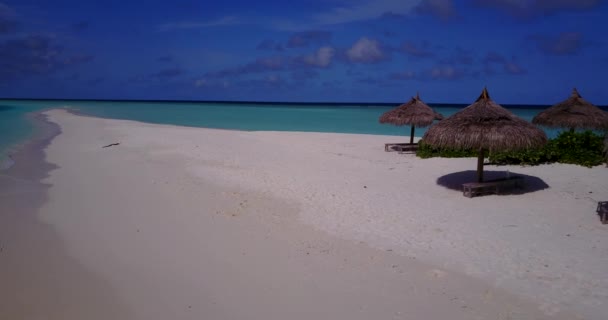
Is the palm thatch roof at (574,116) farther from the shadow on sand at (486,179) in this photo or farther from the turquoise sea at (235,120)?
the turquoise sea at (235,120)

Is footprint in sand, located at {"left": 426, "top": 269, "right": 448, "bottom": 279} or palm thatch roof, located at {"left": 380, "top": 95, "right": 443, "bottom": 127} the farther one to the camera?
palm thatch roof, located at {"left": 380, "top": 95, "right": 443, "bottom": 127}

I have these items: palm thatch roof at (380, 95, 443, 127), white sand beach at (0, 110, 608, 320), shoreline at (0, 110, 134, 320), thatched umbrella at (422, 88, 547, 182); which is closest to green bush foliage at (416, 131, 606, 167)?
white sand beach at (0, 110, 608, 320)

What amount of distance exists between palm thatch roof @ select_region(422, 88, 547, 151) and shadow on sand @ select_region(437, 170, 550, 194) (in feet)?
3.48

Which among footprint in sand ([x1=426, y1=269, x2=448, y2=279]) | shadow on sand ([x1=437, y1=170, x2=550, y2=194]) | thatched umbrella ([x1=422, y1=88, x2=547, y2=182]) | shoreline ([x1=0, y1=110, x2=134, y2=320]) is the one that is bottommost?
shoreline ([x1=0, y1=110, x2=134, y2=320])

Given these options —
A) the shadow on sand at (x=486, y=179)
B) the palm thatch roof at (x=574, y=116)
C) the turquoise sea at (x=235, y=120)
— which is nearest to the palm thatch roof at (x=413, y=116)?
the palm thatch roof at (x=574, y=116)

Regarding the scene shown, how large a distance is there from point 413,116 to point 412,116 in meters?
0.03

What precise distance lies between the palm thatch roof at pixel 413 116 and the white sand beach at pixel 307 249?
4.40 meters

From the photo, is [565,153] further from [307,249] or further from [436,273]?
[307,249]

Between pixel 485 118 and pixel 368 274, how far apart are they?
4.82 metres

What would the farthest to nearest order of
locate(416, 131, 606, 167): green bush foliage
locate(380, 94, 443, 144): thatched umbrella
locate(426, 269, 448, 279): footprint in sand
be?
1. locate(380, 94, 443, 144): thatched umbrella
2. locate(416, 131, 606, 167): green bush foliage
3. locate(426, 269, 448, 279): footprint in sand

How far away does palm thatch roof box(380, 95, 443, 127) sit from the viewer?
14.6m

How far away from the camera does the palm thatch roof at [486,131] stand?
8023 mm

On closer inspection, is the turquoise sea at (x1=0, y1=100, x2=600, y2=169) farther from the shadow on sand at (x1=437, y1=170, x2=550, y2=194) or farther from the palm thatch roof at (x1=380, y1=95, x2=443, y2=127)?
the shadow on sand at (x1=437, y1=170, x2=550, y2=194)

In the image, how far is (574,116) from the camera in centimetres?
1280
